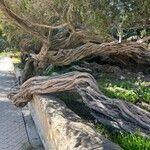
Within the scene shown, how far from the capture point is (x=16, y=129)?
38.4ft

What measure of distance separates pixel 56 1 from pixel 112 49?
419 centimetres

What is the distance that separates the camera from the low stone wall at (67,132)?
6.16 meters

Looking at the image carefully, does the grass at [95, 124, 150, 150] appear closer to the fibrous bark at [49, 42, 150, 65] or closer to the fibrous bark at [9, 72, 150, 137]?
the fibrous bark at [9, 72, 150, 137]

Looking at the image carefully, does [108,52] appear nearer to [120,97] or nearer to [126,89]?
[126,89]

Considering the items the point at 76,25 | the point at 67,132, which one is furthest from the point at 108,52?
the point at 67,132

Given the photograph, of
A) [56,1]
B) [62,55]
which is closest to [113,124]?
[56,1]

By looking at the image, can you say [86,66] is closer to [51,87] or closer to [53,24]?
[53,24]

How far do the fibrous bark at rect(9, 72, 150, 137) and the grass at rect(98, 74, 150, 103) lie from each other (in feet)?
3.29

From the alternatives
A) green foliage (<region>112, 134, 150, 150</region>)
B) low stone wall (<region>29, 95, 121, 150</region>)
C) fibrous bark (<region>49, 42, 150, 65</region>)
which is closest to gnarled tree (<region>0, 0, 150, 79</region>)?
fibrous bark (<region>49, 42, 150, 65</region>)

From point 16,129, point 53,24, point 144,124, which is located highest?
point 53,24

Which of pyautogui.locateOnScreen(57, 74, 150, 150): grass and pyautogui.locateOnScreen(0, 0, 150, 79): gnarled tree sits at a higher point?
pyautogui.locateOnScreen(0, 0, 150, 79): gnarled tree

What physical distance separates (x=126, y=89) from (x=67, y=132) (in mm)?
4922

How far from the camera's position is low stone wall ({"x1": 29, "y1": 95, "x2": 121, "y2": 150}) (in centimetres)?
616

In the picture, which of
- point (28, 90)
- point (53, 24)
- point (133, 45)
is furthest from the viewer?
point (133, 45)
